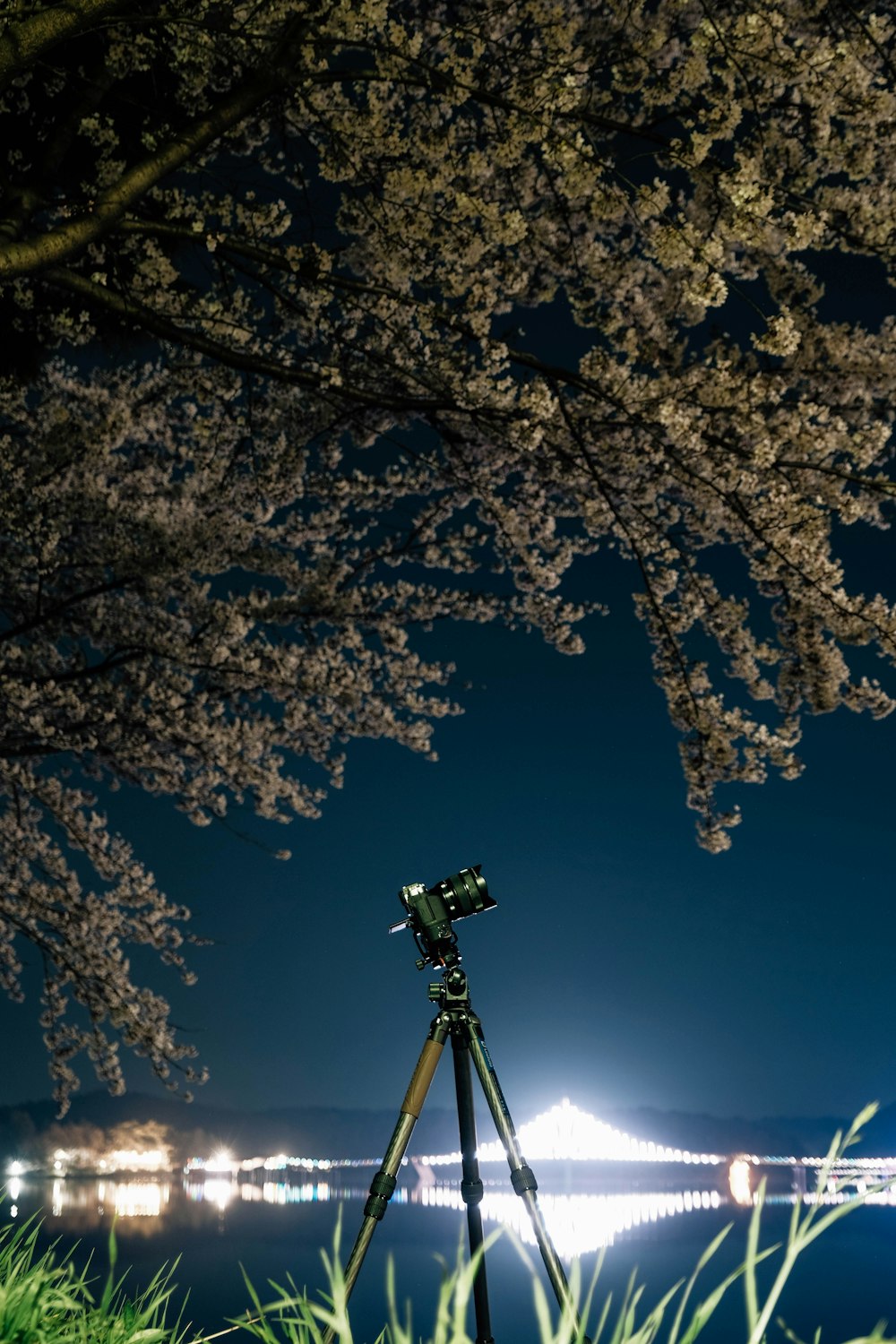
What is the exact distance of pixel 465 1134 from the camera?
8.35ft

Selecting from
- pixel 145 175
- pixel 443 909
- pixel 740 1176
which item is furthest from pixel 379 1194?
pixel 740 1176

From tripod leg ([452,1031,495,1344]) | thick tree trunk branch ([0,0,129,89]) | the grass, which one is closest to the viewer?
the grass

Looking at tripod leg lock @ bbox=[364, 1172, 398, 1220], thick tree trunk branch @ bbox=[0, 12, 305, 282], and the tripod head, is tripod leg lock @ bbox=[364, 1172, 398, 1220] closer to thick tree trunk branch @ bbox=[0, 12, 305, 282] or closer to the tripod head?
the tripod head

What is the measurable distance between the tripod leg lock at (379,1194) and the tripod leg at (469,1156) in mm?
229

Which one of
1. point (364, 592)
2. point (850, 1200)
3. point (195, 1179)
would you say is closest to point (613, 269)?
point (364, 592)

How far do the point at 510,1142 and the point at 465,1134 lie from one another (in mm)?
239

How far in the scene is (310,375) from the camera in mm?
4516

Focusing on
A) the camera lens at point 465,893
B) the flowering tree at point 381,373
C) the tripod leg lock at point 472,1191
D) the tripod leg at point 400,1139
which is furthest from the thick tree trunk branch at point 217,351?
the tripod leg lock at point 472,1191

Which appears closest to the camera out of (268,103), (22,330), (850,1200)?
(850,1200)

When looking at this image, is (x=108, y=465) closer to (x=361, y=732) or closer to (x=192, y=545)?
(x=192, y=545)

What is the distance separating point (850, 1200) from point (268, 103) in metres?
5.08

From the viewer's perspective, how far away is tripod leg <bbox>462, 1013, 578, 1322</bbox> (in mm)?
2162

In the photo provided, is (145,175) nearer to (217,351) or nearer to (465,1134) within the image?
(217,351)

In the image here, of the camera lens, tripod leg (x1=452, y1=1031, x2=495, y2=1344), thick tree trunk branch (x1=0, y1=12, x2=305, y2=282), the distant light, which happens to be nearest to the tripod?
tripod leg (x1=452, y1=1031, x2=495, y2=1344)
